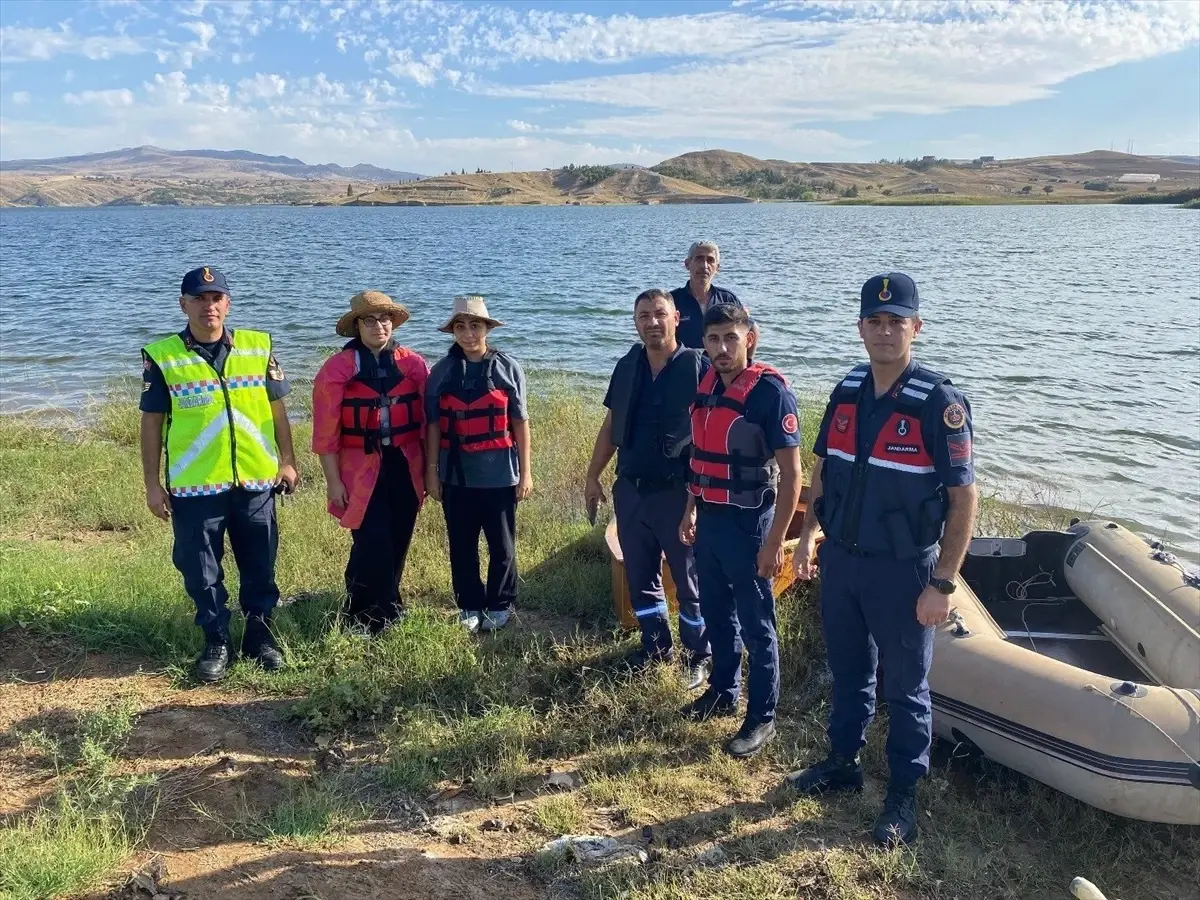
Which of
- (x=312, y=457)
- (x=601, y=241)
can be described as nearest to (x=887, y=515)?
(x=312, y=457)

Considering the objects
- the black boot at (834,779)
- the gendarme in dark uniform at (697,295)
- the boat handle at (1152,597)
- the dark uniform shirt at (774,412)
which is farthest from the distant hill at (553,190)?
the black boot at (834,779)

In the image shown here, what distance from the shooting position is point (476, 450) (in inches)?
188

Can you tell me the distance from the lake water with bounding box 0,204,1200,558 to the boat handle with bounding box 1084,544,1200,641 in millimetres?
3469

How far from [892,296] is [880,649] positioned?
57.8 inches

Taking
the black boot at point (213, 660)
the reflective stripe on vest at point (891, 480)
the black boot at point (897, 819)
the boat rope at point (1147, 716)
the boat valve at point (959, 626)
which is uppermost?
the reflective stripe on vest at point (891, 480)

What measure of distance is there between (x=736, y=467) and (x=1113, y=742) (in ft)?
6.43

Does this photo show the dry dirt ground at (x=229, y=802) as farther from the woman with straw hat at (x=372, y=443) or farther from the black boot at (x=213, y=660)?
the woman with straw hat at (x=372, y=443)

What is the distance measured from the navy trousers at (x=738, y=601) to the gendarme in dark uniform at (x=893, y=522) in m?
0.34

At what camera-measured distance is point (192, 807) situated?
339 cm

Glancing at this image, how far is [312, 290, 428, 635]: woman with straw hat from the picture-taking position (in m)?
4.56

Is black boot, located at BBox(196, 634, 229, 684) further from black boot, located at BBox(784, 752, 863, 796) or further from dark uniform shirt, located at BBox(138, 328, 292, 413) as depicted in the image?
black boot, located at BBox(784, 752, 863, 796)

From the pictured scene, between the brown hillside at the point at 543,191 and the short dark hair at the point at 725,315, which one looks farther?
the brown hillside at the point at 543,191

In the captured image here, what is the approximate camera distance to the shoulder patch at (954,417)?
3.04 meters

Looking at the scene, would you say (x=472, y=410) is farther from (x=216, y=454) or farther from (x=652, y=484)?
(x=216, y=454)
